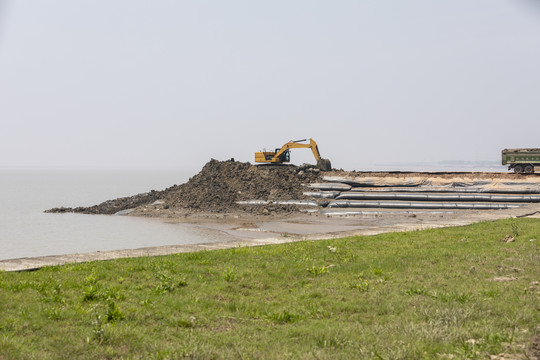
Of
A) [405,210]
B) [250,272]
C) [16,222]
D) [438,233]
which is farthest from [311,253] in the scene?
[16,222]

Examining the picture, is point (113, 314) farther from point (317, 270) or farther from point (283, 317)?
point (317, 270)

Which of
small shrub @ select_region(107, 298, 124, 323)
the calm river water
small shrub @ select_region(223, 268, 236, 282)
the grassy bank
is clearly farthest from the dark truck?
small shrub @ select_region(107, 298, 124, 323)

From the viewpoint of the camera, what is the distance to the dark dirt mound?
34438 mm

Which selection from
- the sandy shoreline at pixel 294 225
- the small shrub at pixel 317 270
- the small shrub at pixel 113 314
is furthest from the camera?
the sandy shoreline at pixel 294 225

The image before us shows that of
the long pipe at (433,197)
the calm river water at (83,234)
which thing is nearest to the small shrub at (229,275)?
the calm river water at (83,234)

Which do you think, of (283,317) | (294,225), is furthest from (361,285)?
(294,225)

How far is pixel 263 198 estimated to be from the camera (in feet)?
115

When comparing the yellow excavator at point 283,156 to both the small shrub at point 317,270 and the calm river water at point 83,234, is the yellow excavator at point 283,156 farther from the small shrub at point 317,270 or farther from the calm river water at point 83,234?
the small shrub at point 317,270

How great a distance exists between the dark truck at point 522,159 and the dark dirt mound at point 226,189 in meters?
14.9

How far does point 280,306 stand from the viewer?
7.74 meters

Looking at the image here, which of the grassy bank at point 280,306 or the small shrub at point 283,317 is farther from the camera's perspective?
the small shrub at point 283,317

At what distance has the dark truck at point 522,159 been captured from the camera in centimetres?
3753

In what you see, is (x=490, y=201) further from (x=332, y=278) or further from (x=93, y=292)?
(x=93, y=292)

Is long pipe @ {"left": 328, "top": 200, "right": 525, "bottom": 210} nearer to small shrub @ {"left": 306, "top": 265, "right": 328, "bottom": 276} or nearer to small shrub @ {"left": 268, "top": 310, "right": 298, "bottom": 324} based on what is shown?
small shrub @ {"left": 306, "top": 265, "right": 328, "bottom": 276}
